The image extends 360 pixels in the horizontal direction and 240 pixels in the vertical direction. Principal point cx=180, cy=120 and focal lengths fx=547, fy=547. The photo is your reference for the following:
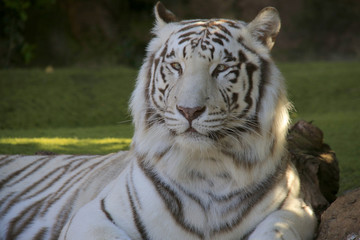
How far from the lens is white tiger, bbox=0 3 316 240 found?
186cm

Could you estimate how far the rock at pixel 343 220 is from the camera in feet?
6.44

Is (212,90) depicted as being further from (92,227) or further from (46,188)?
(46,188)

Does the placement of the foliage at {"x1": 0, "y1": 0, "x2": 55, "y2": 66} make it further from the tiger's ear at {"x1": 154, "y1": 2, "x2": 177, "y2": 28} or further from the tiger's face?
the tiger's face

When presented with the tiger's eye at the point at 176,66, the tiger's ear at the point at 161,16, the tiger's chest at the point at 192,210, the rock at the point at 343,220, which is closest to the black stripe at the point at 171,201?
the tiger's chest at the point at 192,210

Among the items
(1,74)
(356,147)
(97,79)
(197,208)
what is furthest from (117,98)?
(197,208)

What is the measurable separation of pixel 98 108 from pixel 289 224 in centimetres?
350

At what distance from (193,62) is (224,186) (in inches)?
17.7

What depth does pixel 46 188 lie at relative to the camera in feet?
8.50

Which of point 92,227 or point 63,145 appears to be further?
point 63,145

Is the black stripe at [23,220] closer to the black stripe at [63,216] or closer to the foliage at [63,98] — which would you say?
the black stripe at [63,216]

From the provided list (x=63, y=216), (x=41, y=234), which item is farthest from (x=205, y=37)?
(x=41, y=234)

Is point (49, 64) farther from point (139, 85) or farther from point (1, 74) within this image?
point (139, 85)

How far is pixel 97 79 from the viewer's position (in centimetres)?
595

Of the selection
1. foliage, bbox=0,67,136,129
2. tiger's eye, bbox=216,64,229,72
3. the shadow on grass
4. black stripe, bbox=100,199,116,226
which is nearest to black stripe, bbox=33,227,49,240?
black stripe, bbox=100,199,116,226
